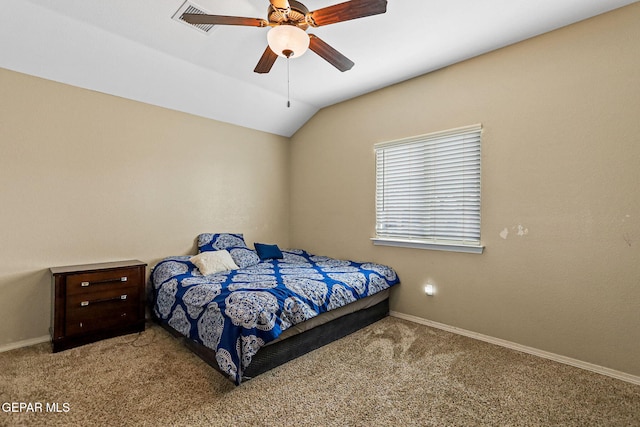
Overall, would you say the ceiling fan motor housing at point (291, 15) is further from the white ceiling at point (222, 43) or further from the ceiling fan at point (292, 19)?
the white ceiling at point (222, 43)

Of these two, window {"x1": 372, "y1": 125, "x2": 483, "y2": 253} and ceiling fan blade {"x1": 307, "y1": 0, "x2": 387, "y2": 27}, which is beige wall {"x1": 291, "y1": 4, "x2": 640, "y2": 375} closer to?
window {"x1": 372, "y1": 125, "x2": 483, "y2": 253}

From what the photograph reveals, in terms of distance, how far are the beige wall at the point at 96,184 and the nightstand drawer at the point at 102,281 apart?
16.4 inches

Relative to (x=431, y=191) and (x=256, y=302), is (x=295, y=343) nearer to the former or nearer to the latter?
(x=256, y=302)

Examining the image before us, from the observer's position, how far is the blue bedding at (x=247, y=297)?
84.7 inches

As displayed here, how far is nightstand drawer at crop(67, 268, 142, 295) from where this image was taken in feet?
9.05

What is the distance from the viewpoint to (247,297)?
234cm

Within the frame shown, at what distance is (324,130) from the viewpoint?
4.52m

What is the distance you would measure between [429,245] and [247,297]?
2.03 m

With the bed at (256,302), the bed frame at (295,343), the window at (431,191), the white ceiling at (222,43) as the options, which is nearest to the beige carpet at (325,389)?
the bed frame at (295,343)

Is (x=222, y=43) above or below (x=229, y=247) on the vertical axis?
above

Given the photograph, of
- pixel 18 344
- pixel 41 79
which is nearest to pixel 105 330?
pixel 18 344

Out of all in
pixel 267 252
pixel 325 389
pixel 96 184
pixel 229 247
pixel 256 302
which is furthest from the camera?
pixel 267 252

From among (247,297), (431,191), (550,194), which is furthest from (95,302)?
(550,194)

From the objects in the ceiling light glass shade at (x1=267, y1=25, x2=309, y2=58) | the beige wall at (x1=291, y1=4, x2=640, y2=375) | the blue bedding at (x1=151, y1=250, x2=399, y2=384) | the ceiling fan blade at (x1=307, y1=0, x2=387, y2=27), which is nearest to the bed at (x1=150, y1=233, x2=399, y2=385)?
the blue bedding at (x1=151, y1=250, x2=399, y2=384)
